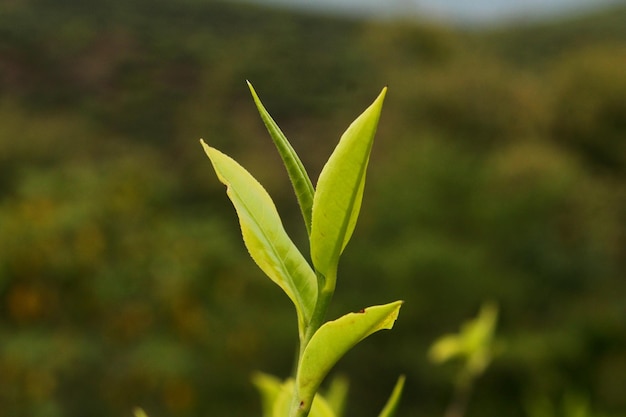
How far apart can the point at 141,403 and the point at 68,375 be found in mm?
610

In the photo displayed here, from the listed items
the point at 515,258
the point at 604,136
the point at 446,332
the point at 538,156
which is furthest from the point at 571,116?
the point at 446,332

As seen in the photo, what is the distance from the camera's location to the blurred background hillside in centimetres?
579

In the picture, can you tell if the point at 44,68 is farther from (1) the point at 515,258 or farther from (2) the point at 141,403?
(2) the point at 141,403

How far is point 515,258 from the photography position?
10.2 meters

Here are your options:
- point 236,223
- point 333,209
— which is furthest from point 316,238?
point 236,223

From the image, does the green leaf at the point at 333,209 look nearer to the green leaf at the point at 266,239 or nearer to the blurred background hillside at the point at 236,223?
the green leaf at the point at 266,239

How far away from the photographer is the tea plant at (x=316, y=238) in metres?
0.35

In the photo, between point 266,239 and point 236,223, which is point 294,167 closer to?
point 266,239

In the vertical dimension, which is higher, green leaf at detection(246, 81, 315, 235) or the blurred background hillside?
green leaf at detection(246, 81, 315, 235)

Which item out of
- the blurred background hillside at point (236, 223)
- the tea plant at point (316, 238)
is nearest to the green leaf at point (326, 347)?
the tea plant at point (316, 238)

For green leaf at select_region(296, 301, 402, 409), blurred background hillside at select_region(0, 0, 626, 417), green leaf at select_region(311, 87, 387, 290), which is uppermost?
green leaf at select_region(311, 87, 387, 290)

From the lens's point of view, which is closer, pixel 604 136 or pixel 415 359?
pixel 415 359

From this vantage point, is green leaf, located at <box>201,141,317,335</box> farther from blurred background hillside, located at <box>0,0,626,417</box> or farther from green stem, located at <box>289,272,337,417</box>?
blurred background hillside, located at <box>0,0,626,417</box>

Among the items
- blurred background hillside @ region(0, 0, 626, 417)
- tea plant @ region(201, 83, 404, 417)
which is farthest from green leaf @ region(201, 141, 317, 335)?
blurred background hillside @ region(0, 0, 626, 417)
